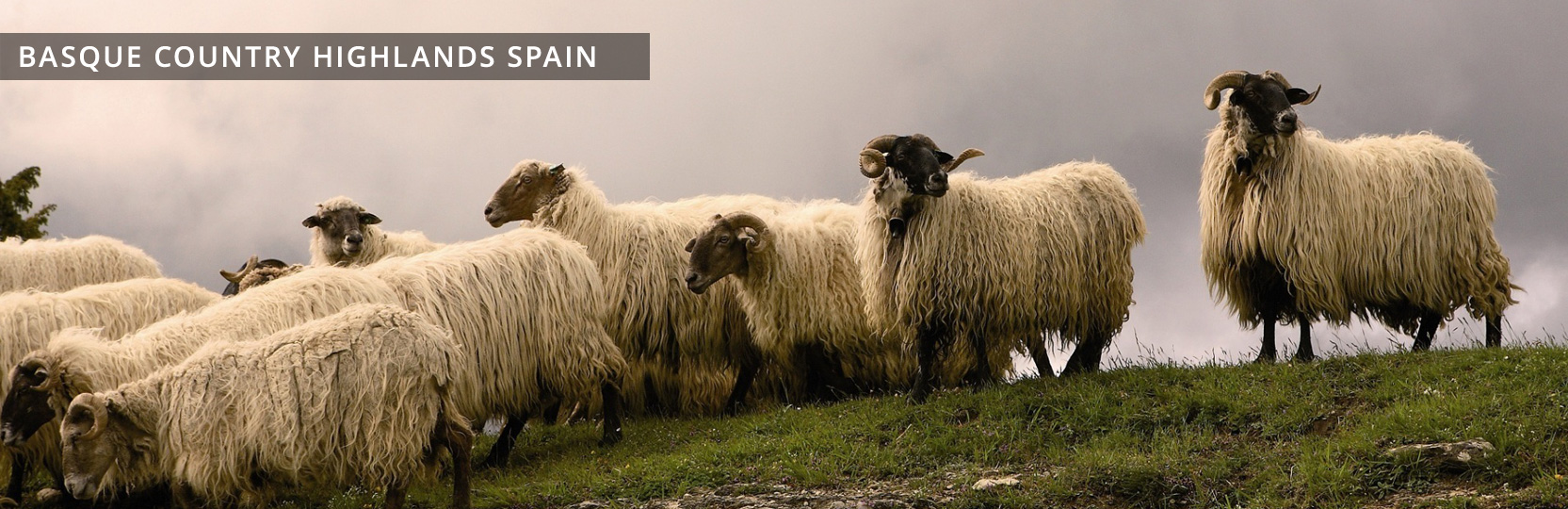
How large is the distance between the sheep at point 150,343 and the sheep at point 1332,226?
8312mm

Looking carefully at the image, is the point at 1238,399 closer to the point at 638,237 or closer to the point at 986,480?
the point at 986,480

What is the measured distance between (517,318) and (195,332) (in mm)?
2766

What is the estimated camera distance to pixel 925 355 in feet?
44.2

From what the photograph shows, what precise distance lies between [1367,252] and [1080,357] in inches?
119

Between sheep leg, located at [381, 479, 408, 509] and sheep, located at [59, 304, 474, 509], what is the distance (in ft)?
0.04

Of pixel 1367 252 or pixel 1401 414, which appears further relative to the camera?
pixel 1367 252

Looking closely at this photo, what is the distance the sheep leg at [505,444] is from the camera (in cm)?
1354

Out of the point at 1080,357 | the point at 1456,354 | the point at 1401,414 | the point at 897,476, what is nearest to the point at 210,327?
the point at 897,476

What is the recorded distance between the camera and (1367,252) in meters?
13.9

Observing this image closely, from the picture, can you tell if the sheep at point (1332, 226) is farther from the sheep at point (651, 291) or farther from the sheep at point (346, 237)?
the sheep at point (346, 237)

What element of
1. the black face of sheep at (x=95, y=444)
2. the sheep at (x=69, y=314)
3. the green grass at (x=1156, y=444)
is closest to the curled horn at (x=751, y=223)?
the green grass at (x=1156, y=444)

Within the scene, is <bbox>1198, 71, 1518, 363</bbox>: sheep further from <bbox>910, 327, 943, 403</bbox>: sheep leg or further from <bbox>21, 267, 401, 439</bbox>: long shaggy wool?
<bbox>21, 267, 401, 439</bbox>: long shaggy wool

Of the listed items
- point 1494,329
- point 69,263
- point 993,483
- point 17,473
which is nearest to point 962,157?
point 993,483

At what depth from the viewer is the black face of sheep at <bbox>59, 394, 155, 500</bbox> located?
10.4 meters
